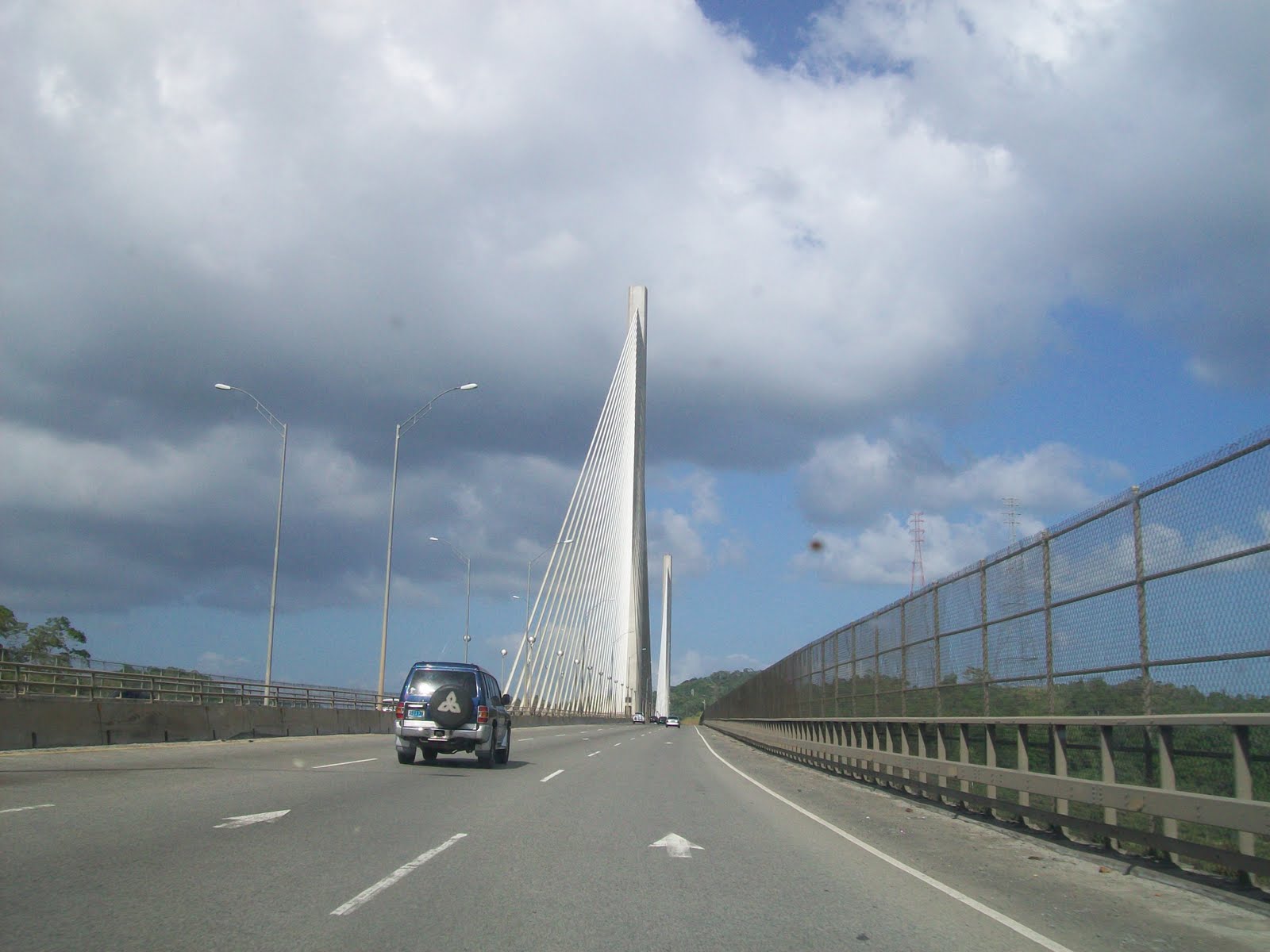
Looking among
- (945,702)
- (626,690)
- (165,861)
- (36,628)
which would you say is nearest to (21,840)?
(165,861)

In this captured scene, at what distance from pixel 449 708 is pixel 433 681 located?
974 millimetres

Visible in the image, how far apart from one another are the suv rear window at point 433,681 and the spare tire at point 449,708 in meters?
0.30

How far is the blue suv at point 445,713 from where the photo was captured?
20.9 m

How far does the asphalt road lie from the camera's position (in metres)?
6.95

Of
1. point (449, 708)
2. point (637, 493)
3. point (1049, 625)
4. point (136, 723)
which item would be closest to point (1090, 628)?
point (1049, 625)

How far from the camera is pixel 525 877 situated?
29.1ft

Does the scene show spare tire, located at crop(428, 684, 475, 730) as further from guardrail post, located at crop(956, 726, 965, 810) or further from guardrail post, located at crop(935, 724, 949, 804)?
guardrail post, located at crop(956, 726, 965, 810)

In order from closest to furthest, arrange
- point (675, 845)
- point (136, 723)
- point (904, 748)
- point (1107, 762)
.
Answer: point (1107, 762)
point (675, 845)
point (904, 748)
point (136, 723)

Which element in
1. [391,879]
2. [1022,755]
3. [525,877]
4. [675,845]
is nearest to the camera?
[391,879]

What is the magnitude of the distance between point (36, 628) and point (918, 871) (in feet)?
233

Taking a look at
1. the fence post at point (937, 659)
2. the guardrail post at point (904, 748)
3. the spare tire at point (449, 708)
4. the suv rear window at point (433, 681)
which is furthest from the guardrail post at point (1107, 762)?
the suv rear window at point (433, 681)

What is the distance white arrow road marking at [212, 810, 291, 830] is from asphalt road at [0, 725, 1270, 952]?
65 mm

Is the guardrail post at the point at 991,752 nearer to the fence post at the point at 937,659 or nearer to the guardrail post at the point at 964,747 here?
the guardrail post at the point at 964,747

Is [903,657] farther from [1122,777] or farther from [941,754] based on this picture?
[1122,777]
